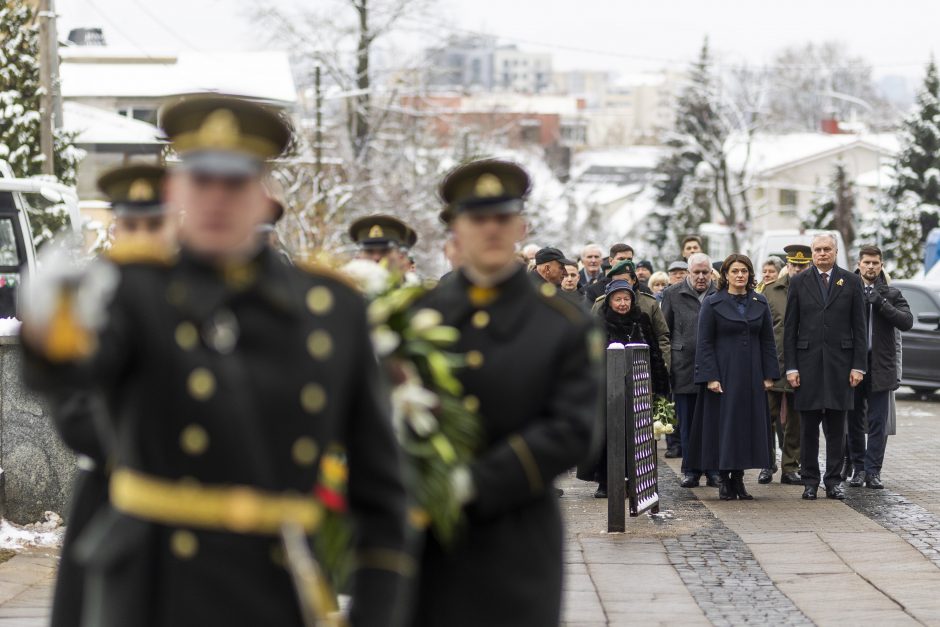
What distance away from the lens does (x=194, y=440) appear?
3.18m

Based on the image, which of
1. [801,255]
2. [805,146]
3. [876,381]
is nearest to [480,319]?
[876,381]

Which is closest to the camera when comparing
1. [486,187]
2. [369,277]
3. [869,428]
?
[486,187]

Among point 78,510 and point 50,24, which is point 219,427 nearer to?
point 78,510

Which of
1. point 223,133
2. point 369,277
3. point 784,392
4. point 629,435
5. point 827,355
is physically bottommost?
point 784,392

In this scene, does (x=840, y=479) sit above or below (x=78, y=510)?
below

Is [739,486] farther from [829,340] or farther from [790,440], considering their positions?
[790,440]

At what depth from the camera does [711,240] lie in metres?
85.1

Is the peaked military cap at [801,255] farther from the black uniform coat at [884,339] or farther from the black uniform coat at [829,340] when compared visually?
the black uniform coat at [829,340]

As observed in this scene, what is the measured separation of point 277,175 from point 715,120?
31.4 metres

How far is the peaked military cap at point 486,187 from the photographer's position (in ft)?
15.4

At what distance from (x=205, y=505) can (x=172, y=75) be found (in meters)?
74.2

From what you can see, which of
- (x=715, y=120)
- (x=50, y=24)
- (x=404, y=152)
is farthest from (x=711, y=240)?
(x=50, y=24)

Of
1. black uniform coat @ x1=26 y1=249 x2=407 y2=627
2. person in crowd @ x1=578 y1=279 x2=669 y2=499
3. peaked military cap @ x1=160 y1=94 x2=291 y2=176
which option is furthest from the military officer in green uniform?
person in crowd @ x1=578 y1=279 x2=669 y2=499

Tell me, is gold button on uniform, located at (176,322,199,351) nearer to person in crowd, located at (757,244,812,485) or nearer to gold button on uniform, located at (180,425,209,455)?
gold button on uniform, located at (180,425,209,455)
